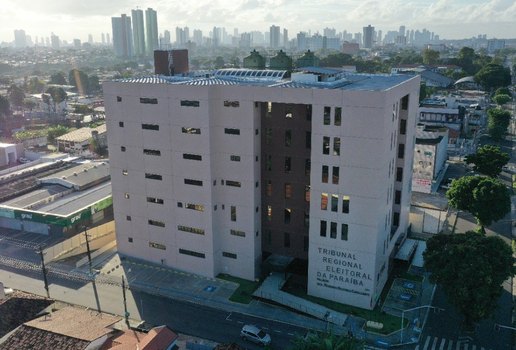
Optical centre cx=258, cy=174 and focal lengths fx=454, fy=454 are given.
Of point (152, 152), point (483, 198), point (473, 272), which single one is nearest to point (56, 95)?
point (152, 152)

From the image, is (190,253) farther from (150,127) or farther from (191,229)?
(150,127)

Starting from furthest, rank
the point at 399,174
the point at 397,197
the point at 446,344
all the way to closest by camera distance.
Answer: the point at 397,197 → the point at 399,174 → the point at 446,344

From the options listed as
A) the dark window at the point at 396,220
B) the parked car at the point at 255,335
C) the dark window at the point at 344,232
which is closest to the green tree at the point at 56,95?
the dark window at the point at 396,220

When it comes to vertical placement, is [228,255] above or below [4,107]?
below

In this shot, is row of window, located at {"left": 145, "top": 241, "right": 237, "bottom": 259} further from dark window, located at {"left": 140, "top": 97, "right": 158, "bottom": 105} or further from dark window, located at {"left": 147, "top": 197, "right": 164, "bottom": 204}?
dark window, located at {"left": 140, "top": 97, "right": 158, "bottom": 105}

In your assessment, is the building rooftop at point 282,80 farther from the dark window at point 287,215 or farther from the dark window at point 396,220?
the dark window at point 396,220

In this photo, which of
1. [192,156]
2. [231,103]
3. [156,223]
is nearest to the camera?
[231,103]

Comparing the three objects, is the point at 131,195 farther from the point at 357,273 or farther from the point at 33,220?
the point at 357,273
